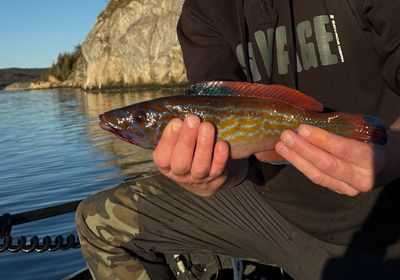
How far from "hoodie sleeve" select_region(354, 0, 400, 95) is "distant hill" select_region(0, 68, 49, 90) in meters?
111

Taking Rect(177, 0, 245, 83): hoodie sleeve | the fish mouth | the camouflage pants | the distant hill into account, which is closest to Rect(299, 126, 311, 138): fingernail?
the fish mouth

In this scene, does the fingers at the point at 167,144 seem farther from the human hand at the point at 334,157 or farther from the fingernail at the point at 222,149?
the human hand at the point at 334,157

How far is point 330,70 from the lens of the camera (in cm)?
300

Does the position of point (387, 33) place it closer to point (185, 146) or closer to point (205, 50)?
point (185, 146)

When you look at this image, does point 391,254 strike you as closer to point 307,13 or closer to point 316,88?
point 316,88

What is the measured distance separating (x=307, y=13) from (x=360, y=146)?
119 cm

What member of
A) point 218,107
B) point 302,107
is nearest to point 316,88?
point 302,107

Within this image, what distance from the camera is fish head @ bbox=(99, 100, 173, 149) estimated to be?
256 centimetres

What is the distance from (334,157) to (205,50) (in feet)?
5.57

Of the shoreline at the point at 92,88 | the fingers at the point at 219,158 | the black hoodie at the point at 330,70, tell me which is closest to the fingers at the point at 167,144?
the fingers at the point at 219,158

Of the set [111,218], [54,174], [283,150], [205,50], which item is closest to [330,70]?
[283,150]

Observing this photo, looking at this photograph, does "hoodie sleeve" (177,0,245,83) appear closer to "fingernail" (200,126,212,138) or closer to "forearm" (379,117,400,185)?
"fingernail" (200,126,212,138)

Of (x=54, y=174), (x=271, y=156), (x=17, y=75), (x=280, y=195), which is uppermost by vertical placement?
(x=271, y=156)

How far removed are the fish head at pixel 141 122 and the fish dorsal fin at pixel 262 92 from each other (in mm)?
195
